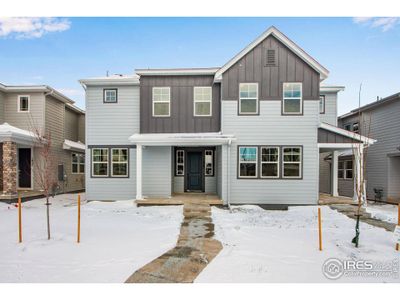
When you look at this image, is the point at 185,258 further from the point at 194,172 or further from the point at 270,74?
the point at 270,74

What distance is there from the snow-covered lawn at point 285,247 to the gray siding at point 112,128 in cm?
533

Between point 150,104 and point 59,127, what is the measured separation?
8.04 m

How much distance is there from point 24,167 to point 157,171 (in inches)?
350

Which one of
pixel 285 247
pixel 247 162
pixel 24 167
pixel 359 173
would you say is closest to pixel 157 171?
pixel 247 162

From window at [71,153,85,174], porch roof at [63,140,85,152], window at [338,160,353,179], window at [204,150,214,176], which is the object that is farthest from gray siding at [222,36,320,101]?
window at [71,153,85,174]

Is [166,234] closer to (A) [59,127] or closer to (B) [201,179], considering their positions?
(B) [201,179]

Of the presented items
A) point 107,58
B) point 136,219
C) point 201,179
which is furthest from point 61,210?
point 107,58

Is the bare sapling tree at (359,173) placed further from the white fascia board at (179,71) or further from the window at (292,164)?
the white fascia board at (179,71)

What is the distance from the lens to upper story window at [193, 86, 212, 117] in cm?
1162

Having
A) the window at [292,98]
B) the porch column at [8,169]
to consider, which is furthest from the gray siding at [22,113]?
the window at [292,98]

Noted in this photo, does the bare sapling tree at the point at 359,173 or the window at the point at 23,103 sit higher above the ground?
the window at the point at 23,103

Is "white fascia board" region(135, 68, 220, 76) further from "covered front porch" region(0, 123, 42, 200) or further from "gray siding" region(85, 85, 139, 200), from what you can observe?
"covered front porch" region(0, 123, 42, 200)

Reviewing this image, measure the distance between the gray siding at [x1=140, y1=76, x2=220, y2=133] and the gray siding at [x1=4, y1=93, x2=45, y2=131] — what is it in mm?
7053

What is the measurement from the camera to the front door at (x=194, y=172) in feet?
42.6
